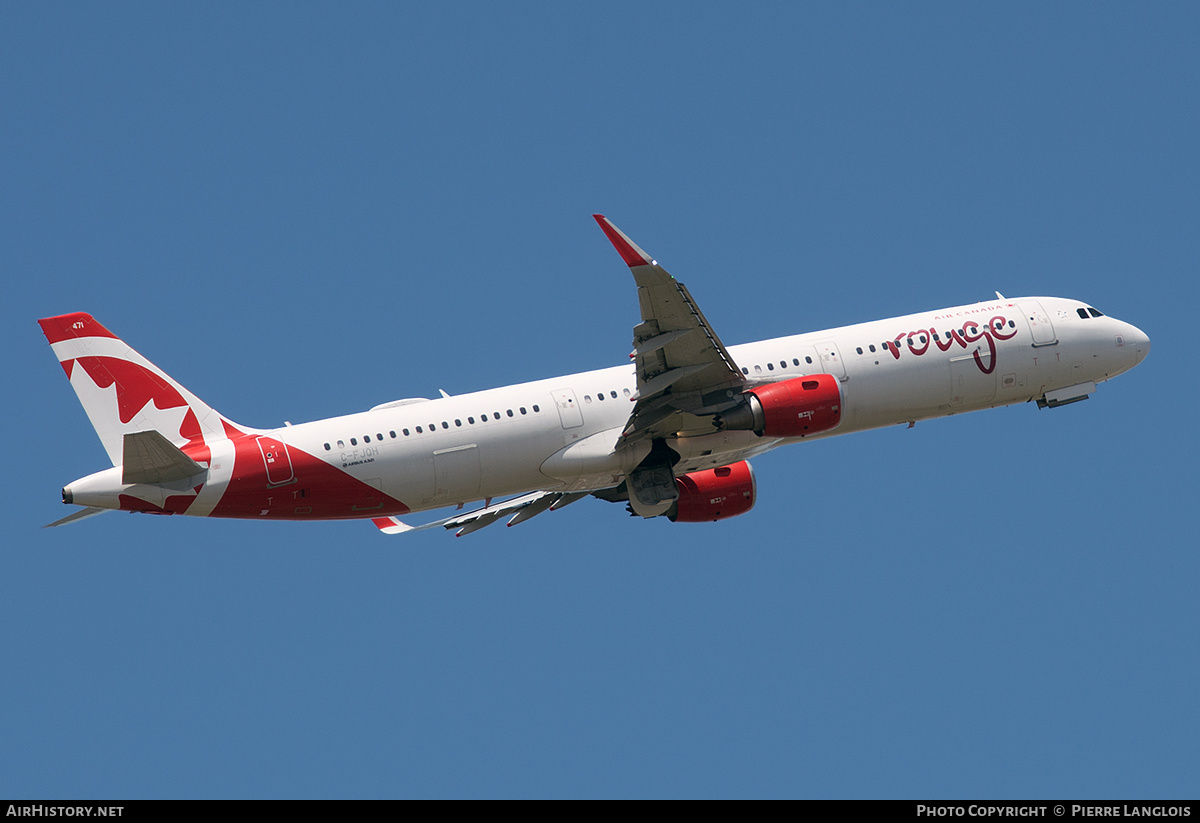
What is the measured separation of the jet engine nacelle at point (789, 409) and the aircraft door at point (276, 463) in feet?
41.8

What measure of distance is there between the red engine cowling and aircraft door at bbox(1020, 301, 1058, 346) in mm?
→ 10532

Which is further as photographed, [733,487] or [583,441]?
[733,487]

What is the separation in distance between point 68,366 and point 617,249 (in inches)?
651

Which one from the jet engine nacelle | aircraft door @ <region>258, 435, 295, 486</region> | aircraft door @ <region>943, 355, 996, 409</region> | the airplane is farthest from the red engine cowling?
aircraft door @ <region>258, 435, 295, 486</region>

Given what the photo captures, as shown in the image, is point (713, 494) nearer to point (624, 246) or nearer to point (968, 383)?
point (968, 383)

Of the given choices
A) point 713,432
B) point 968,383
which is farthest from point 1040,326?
point 713,432

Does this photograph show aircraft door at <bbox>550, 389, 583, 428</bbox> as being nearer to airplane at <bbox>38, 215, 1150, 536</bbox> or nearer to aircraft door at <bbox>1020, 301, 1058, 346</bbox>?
airplane at <bbox>38, 215, 1150, 536</bbox>

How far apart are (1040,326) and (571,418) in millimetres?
16360

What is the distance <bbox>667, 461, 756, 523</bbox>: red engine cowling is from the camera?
4775 centimetres

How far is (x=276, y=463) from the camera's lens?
4028cm

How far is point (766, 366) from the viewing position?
4397 centimetres
